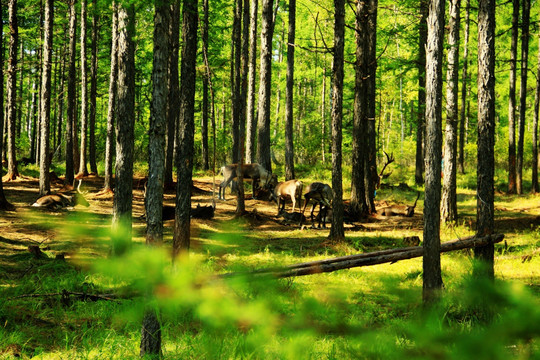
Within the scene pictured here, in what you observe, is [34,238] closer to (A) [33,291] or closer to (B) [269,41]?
(A) [33,291]

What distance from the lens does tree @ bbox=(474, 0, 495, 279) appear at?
707 cm

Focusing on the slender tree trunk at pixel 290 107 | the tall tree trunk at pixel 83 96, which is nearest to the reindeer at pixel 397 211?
the slender tree trunk at pixel 290 107

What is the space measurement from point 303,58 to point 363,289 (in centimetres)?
4263

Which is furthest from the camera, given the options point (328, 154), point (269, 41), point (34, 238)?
point (328, 154)

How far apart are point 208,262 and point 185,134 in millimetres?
3019

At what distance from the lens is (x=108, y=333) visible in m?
4.98

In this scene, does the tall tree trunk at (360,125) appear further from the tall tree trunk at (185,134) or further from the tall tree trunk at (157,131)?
the tall tree trunk at (157,131)

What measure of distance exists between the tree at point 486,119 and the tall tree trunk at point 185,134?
478 cm

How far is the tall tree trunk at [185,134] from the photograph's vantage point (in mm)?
7402

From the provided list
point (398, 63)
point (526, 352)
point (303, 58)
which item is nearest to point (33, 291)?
point (526, 352)

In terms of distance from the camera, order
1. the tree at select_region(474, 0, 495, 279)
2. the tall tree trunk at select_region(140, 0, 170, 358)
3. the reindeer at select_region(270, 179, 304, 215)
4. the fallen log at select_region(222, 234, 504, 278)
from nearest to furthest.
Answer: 1. the tall tree trunk at select_region(140, 0, 170, 358)
2. the fallen log at select_region(222, 234, 504, 278)
3. the tree at select_region(474, 0, 495, 279)
4. the reindeer at select_region(270, 179, 304, 215)

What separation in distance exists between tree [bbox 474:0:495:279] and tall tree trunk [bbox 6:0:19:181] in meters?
16.5

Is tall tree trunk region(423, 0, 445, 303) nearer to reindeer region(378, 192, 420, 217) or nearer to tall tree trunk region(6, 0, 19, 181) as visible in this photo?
reindeer region(378, 192, 420, 217)

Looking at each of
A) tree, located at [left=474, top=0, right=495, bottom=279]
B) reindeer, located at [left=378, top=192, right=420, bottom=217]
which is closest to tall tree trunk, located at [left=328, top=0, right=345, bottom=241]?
tree, located at [left=474, top=0, right=495, bottom=279]
